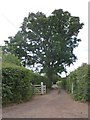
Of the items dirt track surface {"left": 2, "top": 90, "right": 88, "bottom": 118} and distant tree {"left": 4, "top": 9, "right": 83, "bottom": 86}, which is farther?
distant tree {"left": 4, "top": 9, "right": 83, "bottom": 86}

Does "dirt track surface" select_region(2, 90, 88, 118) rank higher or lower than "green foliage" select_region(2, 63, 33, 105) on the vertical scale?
lower

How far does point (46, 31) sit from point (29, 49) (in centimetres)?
414

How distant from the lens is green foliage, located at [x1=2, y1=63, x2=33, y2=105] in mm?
13891

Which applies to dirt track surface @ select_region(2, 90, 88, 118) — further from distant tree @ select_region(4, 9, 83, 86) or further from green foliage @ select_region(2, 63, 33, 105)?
distant tree @ select_region(4, 9, 83, 86)

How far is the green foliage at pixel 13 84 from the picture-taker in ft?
45.6

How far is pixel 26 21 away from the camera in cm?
4481

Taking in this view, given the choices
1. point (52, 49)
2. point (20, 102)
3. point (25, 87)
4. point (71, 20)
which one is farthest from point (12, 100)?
point (71, 20)

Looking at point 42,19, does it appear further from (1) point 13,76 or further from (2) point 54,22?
(1) point 13,76

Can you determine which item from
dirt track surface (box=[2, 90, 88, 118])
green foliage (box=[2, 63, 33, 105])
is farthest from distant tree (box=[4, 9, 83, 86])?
dirt track surface (box=[2, 90, 88, 118])

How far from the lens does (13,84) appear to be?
48.7ft

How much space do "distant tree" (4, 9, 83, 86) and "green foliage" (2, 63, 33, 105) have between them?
2497 cm

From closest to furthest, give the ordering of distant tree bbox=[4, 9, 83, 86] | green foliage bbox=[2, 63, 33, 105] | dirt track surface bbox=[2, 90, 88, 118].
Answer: dirt track surface bbox=[2, 90, 88, 118]
green foliage bbox=[2, 63, 33, 105]
distant tree bbox=[4, 9, 83, 86]

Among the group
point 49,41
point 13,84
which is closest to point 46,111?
point 13,84

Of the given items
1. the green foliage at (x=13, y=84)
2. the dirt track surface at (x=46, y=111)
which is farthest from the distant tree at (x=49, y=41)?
the dirt track surface at (x=46, y=111)
